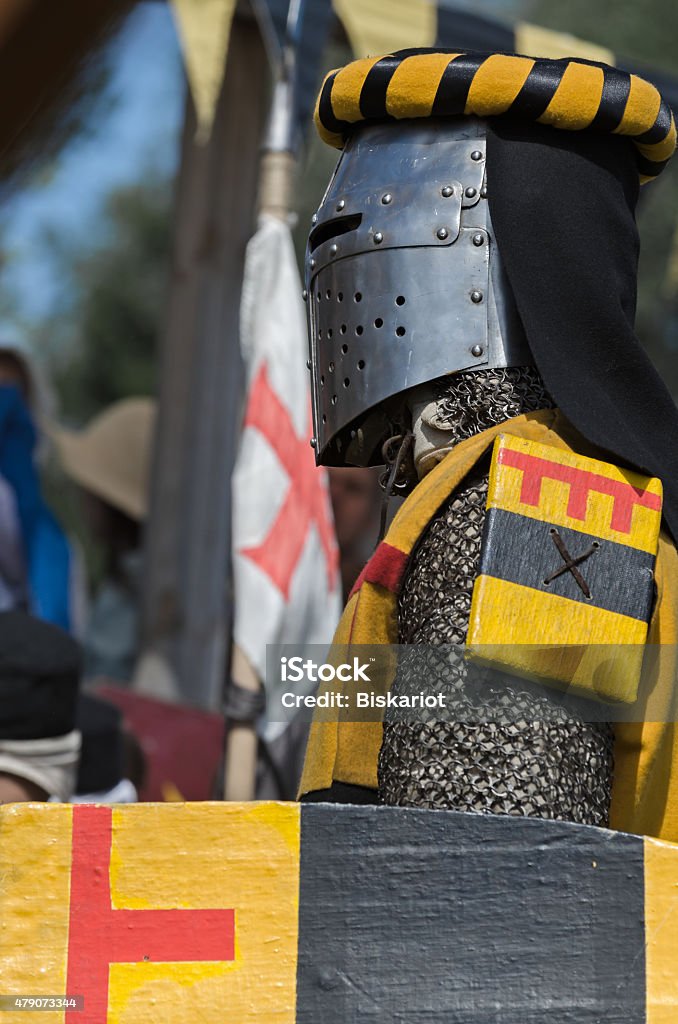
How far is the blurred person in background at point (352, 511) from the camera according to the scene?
450 centimetres

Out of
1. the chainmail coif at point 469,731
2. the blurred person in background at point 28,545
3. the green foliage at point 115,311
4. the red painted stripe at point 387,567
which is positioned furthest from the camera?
the green foliage at point 115,311

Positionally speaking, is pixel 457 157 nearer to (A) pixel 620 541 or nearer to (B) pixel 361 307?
(B) pixel 361 307

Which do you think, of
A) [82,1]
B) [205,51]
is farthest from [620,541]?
[205,51]

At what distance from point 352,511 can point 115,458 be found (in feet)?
7.24

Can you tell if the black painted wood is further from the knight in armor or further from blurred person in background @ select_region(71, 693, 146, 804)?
blurred person in background @ select_region(71, 693, 146, 804)

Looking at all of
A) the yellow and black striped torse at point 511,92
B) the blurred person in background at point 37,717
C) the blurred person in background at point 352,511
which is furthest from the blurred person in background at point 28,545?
the yellow and black striped torse at point 511,92

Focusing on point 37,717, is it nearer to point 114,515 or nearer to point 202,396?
point 202,396

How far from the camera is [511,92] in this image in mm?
1746

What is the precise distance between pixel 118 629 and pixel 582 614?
4689mm

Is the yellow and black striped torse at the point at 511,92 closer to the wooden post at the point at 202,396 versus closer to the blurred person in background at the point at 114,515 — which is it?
the wooden post at the point at 202,396

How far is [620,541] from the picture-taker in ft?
5.26

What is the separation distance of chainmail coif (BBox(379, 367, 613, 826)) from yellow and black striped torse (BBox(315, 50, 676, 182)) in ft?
1.44

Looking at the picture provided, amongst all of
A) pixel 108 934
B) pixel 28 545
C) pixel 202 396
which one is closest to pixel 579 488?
pixel 108 934

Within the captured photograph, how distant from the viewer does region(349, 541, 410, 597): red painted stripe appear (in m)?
1.67
